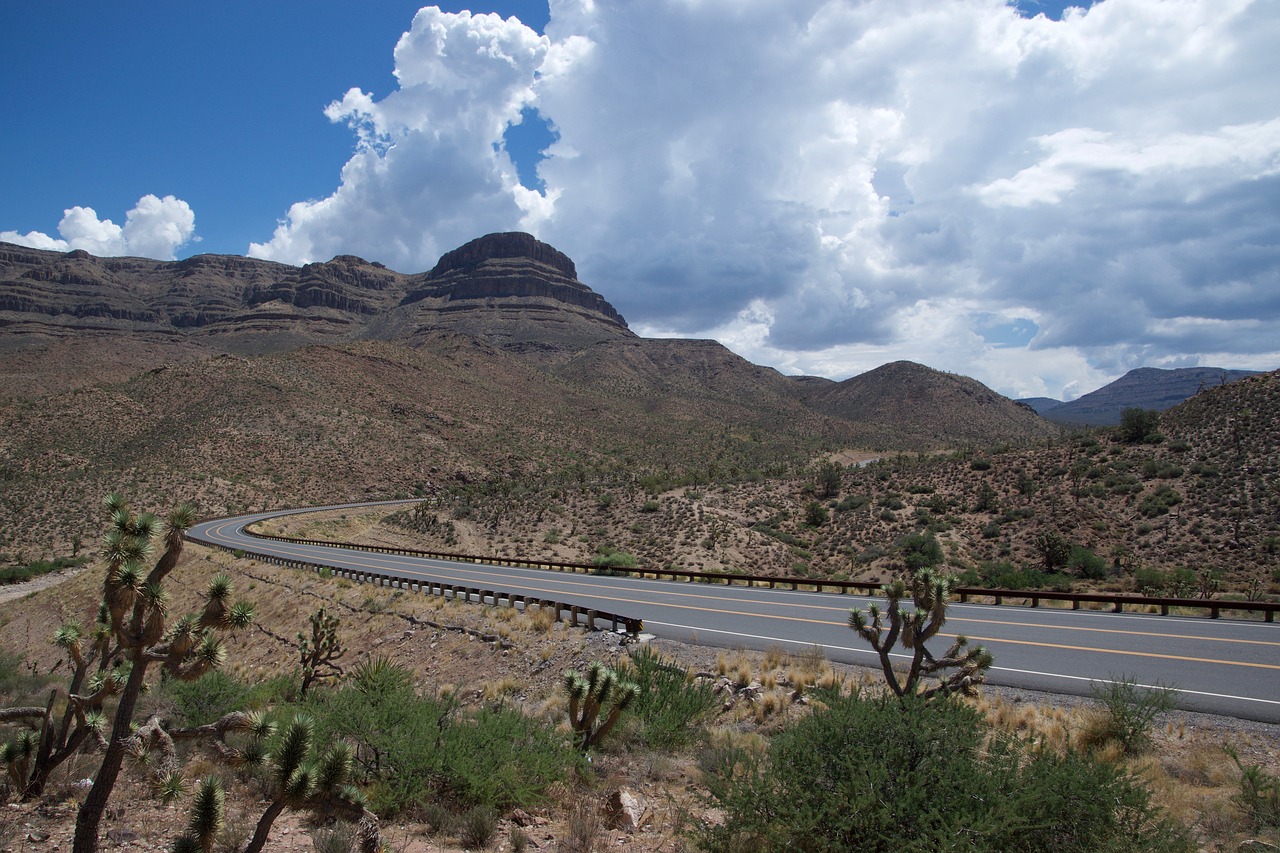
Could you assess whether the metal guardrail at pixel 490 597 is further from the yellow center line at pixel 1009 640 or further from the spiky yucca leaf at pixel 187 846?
the spiky yucca leaf at pixel 187 846

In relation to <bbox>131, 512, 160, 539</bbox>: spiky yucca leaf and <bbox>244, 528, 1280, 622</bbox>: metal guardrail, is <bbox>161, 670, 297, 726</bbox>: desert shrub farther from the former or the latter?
<bbox>244, 528, 1280, 622</bbox>: metal guardrail

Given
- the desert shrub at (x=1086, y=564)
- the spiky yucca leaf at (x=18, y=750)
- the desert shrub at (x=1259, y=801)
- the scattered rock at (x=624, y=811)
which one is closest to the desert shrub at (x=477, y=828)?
the scattered rock at (x=624, y=811)

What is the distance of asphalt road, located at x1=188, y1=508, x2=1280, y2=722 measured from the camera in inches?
405

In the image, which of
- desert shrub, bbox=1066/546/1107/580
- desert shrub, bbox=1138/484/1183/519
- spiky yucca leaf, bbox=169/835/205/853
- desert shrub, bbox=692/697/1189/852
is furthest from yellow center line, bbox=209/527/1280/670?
desert shrub, bbox=1138/484/1183/519

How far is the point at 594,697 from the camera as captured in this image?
27.3ft

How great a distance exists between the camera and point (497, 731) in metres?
7.54

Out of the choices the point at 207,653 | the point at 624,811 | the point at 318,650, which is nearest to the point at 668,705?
the point at 624,811

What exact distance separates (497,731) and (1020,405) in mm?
139260

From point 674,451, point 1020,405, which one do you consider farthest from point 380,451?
point 1020,405

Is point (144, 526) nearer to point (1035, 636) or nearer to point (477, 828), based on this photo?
point (477, 828)

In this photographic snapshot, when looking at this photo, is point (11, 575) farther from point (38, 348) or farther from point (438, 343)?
point (38, 348)

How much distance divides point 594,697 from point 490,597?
44.8ft

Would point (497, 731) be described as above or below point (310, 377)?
below

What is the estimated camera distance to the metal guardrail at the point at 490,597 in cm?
1556
